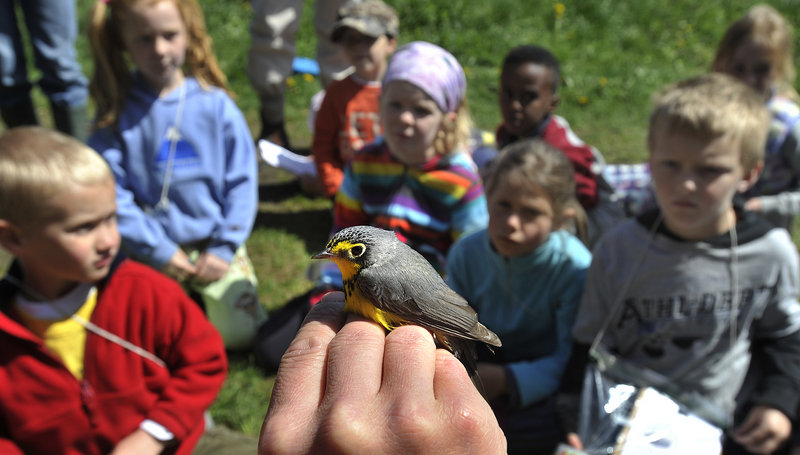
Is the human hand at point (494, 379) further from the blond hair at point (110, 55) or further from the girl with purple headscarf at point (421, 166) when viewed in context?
the blond hair at point (110, 55)

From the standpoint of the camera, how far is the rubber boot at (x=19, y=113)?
5.76m

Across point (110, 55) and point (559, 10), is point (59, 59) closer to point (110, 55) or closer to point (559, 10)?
point (110, 55)

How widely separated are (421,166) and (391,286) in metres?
2.25

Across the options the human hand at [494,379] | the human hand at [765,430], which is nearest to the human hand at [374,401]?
the human hand at [494,379]

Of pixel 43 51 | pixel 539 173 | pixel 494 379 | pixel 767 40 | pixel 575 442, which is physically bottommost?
pixel 575 442

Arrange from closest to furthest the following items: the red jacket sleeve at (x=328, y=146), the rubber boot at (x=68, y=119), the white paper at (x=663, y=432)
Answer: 1. the white paper at (x=663, y=432)
2. the red jacket sleeve at (x=328, y=146)
3. the rubber boot at (x=68, y=119)

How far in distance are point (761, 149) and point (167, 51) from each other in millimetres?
3577

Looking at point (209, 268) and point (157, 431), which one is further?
point (209, 268)

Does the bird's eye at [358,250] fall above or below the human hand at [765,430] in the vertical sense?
above

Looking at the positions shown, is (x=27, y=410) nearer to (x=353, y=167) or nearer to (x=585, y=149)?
(x=353, y=167)

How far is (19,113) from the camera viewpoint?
5816mm

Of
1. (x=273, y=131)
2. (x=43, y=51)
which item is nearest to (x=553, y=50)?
(x=273, y=131)

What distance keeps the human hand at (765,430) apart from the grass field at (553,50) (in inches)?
149

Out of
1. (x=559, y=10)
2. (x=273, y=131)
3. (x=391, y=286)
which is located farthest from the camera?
(x=559, y=10)
